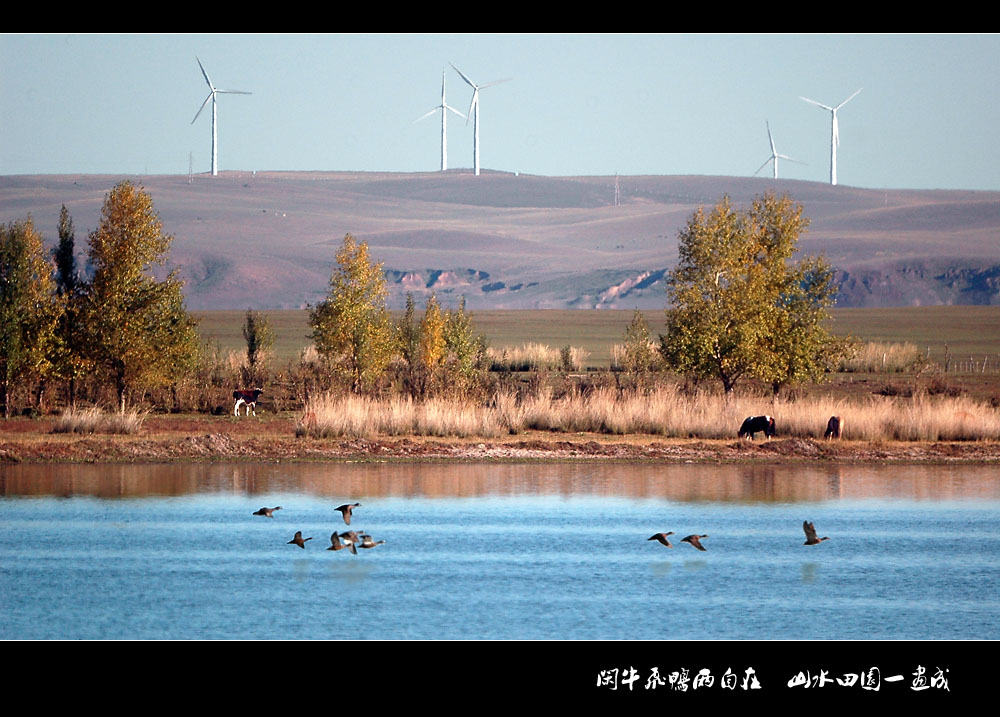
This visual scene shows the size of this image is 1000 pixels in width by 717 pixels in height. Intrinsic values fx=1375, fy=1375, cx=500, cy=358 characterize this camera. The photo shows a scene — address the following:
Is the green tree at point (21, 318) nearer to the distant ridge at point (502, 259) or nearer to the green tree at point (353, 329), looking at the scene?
the green tree at point (353, 329)

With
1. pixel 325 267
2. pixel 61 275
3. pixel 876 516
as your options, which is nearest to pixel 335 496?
pixel 876 516

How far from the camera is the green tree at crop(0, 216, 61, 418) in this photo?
31125 millimetres

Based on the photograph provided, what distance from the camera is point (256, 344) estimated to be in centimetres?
4378

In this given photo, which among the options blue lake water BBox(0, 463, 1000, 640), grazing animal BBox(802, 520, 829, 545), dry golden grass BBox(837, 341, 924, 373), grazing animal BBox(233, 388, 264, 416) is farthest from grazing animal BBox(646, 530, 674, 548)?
dry golden grass BBox(837, 341, 924, 373)

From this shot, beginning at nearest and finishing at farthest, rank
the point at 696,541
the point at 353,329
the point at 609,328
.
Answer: the point at 696,541
the point at 353,329
the point at 609,328

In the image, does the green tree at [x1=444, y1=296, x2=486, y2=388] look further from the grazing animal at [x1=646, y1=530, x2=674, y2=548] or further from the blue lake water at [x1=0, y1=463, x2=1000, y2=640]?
the grazing animal at [x1=646, y1=530, x2=674, y2=548]

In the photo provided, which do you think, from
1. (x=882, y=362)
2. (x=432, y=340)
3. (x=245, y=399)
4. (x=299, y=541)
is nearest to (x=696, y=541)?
(x=299, y=541)

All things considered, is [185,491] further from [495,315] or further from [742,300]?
[495,315]

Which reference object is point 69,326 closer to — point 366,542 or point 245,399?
point 245,399

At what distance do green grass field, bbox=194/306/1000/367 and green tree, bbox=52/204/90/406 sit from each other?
29386 millimetres

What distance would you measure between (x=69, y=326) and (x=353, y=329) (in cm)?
683

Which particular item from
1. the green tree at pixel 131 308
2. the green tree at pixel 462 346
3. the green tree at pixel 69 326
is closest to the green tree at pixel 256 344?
the green tree at pixel 462 346

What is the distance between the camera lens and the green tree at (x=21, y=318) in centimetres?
3112
